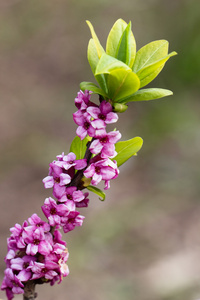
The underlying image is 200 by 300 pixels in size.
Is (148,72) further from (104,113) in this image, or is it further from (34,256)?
(34,256)

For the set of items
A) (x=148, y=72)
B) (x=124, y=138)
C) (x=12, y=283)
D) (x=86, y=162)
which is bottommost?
(x=12, y=283)

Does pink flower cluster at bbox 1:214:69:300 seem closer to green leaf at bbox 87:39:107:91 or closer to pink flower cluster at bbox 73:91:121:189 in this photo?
pink flower cluster at bbox 73:91:121:189

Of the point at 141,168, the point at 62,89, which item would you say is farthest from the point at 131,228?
the point at 62,89

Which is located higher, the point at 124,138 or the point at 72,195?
the point at 124,138

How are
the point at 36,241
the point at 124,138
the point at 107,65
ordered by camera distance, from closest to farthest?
1. the point at 107,65
2. the point at 36,241
3. the point at 124,138

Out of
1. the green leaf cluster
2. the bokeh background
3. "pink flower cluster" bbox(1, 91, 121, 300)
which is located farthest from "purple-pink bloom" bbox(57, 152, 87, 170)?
the bokeh background

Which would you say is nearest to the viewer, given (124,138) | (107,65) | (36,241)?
(107,65)

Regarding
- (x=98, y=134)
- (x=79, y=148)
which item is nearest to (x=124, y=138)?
(x=79, y=148)
